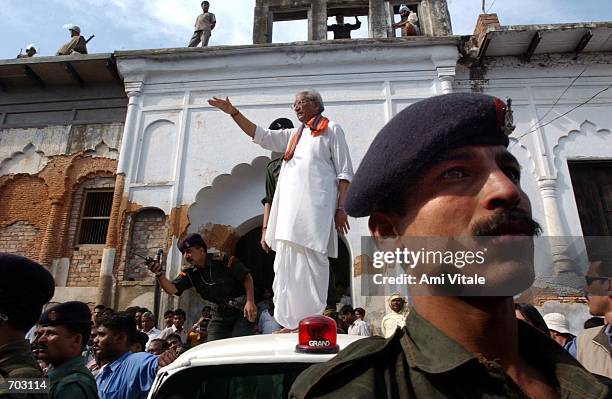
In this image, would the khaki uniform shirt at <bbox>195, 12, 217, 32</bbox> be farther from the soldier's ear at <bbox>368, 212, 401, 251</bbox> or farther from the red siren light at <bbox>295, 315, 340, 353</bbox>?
the soldier's ear at <bbox>368, 212, 401, 251</bbox>

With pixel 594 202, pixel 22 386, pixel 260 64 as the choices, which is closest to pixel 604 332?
pixel 22 386

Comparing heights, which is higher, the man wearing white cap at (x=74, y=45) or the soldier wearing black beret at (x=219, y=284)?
the man wearing white cap at (x=74, y=45)

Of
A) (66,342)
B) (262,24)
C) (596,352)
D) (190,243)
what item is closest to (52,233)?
(190,243)

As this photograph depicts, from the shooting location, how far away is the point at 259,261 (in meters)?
9.62

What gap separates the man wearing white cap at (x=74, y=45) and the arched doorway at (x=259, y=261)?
6.00 metres

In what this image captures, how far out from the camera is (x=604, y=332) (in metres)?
2.44

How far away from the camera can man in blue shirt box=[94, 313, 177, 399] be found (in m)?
2.87

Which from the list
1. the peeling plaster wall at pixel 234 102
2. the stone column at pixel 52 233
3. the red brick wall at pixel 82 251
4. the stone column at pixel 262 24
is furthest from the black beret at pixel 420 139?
the stone column at pixel 262 24

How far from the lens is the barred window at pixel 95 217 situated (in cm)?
890

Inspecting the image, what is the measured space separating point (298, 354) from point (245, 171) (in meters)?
7.12

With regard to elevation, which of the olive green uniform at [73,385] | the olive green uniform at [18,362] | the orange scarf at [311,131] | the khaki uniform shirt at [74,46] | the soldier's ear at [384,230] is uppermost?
the khaki uniform shirt at [74,46]

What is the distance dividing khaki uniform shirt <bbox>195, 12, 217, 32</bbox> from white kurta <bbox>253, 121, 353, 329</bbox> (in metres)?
8.08

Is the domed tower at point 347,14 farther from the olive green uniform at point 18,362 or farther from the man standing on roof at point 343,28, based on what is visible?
the olive green uniform at point 18,362

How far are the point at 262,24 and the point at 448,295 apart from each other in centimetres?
1062
